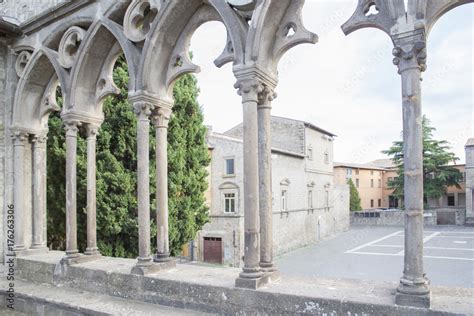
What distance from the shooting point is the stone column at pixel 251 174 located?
3293 mm

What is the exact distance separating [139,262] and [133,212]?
3.78 metres

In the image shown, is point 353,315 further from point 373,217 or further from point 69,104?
point 373,217

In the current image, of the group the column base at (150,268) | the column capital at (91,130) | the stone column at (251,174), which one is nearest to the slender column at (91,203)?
the column capital at (91,130)

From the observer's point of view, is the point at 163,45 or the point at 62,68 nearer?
the point at 163,45

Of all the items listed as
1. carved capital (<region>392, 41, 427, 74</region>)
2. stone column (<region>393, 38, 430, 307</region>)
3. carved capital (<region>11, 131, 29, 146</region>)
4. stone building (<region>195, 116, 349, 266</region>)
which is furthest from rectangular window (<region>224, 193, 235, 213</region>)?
carved capital (<region>392, 41, 427, 74</region>)

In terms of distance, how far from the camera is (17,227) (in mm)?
5348

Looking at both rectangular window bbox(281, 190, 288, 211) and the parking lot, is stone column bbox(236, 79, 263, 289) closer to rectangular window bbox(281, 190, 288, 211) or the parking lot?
the parking lot

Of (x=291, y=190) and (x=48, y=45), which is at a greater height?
(x=48, y=45)

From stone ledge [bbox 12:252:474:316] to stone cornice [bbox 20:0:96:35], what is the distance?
305cm

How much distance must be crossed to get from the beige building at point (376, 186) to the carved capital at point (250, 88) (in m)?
Result: 33.0

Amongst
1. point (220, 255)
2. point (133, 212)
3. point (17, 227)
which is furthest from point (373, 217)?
point (17, 227)

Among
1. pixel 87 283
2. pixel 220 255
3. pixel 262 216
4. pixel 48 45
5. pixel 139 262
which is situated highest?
pixel 48 45

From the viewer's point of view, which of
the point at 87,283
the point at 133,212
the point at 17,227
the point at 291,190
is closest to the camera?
the point at 87,283

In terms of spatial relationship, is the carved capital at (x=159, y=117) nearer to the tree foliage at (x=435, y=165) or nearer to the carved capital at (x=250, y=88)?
the carved capital at (x=250, y=88)
